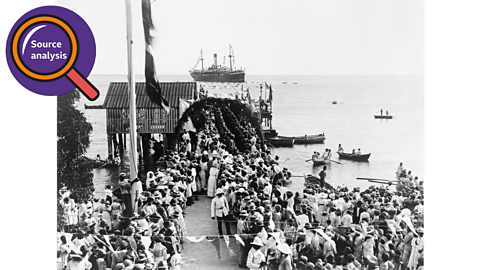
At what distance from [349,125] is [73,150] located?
465 cm

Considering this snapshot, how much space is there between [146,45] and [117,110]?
118cm

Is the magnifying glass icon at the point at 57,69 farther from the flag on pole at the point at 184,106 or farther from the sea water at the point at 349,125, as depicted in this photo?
the flag on pole at the point at 184,106

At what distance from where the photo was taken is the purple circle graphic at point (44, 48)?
8.23 m

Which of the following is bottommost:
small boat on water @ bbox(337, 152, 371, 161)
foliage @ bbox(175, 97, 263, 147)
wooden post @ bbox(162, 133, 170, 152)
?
small boat on water @ bbox(337, 152, 371, 161)

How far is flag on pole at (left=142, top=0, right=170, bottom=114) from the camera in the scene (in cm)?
918

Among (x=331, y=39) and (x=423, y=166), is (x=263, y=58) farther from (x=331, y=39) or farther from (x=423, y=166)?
(x=423, y=166)

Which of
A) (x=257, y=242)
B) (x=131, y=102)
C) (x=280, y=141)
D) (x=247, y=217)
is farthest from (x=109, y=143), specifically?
(x=257, y=242)

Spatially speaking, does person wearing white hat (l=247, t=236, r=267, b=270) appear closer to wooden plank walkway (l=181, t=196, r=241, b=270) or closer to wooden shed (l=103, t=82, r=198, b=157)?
wooden plank walkway (l=181, t=196, r=241, b=270)

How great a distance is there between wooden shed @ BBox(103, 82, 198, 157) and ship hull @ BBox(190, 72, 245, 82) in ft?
0.54

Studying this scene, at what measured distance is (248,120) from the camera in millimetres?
9602

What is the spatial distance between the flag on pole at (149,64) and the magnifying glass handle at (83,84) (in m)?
0.86

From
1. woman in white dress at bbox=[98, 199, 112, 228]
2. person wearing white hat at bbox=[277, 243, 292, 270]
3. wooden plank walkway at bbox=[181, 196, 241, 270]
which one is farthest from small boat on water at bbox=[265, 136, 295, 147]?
woman in white dress at bbox=[98, 199, 112, 228]

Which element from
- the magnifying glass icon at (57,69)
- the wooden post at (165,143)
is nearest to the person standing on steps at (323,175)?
the wooden post at (165,143)


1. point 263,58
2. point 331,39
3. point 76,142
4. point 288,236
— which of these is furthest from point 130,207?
point 331,39
